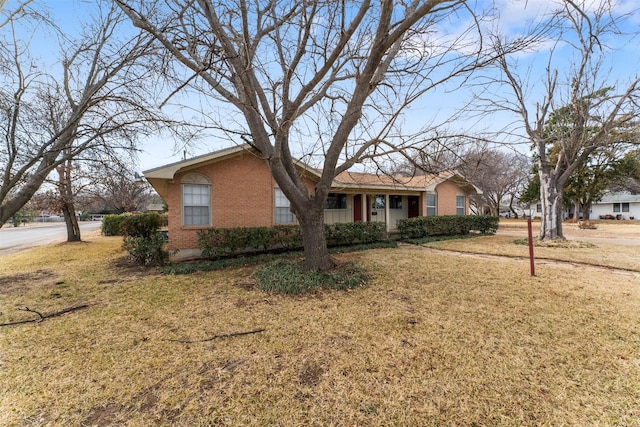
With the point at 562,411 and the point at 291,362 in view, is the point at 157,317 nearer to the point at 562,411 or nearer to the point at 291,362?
the point at 291,362

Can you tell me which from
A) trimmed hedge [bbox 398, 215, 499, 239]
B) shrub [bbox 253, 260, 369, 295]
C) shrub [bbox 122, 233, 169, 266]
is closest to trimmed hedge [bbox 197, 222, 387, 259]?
shrub [bbox 122, 233, 169, 266]

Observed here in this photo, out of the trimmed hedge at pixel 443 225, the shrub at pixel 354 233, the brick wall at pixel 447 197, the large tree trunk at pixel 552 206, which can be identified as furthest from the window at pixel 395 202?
the large tree trunk at pixel 552 206

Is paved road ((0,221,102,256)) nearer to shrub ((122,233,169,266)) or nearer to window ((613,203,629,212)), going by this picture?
shrub ((122,233,169,266))

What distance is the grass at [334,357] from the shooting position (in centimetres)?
231

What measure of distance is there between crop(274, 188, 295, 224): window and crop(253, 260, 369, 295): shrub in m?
4.92

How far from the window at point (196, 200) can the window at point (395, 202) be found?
11234 mm

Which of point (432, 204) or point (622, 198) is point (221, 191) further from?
point (622, 198)

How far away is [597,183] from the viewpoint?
28469mm

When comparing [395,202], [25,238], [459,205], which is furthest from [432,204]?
[25,238]

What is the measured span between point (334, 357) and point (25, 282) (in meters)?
8.68

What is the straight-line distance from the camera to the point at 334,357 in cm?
310

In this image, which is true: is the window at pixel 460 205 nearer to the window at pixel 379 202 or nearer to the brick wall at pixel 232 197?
the window at pixel 379 202

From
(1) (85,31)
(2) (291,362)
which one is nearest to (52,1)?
(1) (85,31)

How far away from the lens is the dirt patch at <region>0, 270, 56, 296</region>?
626 centimetres
